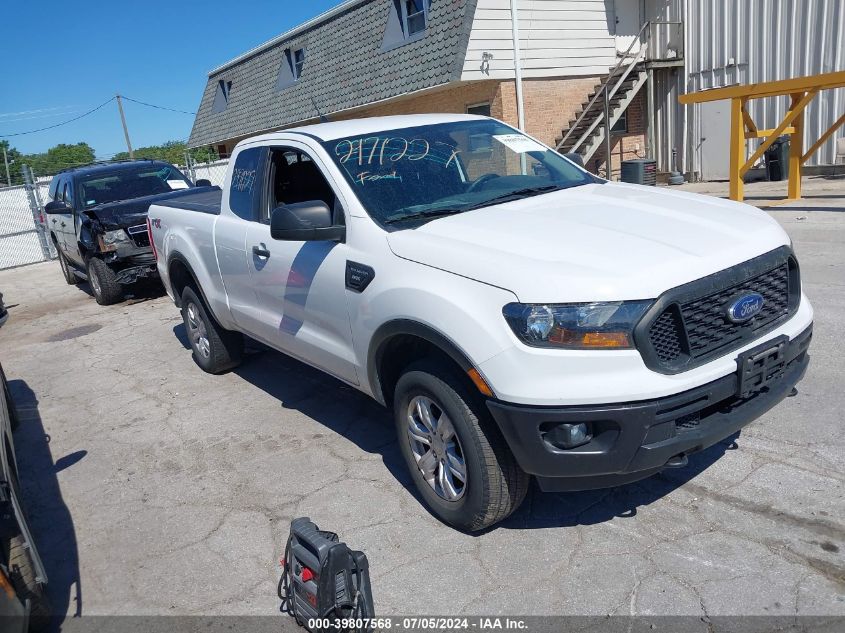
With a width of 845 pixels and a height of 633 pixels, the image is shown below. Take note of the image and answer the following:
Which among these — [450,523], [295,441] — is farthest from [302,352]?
[450,523]

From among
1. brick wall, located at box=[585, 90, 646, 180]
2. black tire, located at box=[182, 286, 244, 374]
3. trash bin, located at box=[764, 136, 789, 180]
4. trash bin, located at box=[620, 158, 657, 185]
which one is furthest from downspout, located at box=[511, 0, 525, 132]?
black tire, located at box=[182, 286, 244, 374]

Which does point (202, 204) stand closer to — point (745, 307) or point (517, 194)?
point (517, 194)

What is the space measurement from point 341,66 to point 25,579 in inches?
782

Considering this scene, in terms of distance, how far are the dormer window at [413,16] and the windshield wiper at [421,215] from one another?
610 inches

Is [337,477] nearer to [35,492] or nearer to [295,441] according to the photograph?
[295,441]

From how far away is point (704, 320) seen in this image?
116 inches

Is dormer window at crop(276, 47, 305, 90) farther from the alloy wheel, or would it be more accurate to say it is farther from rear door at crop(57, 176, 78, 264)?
the alloy wheel

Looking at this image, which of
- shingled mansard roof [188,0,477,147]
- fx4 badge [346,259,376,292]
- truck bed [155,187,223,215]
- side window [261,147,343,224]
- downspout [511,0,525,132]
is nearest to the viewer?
fx4 badge [346,259,376,292]

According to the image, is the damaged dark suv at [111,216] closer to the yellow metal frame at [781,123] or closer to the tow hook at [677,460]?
the tow hook at [677,460]

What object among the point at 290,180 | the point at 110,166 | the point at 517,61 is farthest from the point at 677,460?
the point at 517,61

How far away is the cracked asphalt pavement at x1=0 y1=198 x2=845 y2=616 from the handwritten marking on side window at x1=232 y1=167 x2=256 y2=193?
1639 millimetres

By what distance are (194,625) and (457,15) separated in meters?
15.7

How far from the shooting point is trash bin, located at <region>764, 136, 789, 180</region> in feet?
54.2

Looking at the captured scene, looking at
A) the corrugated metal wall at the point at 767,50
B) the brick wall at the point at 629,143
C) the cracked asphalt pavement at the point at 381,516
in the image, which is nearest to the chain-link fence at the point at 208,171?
the brick wall at the point at 629,143
